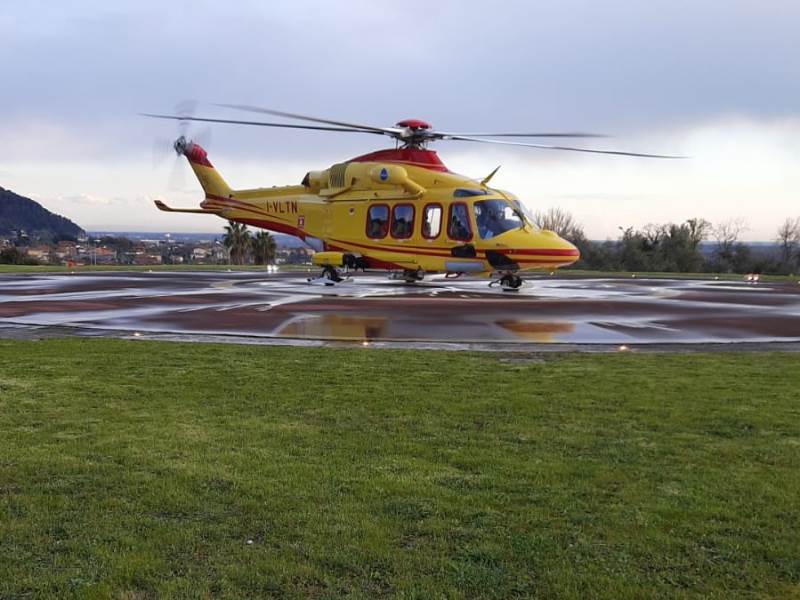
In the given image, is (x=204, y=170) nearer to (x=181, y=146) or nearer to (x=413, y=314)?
(x=181, y=146)

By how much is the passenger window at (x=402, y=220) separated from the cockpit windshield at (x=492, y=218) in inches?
83.4

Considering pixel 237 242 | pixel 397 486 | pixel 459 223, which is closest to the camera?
pixel 397 486

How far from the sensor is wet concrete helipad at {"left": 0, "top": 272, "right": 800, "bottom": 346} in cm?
1116

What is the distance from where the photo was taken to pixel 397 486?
13.6 ft

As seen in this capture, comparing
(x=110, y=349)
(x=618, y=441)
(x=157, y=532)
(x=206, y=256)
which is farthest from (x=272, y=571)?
(x=206, y=256)

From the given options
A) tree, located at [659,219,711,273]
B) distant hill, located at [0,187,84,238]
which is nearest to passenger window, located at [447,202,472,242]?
tree, located at [659,219,711,273]

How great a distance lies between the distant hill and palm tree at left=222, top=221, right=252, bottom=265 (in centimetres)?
8041

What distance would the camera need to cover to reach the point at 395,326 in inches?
481

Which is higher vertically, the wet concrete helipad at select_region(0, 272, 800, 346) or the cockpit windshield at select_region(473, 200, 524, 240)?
the cockpit windshield at select_region(473, 200, 524, 240)

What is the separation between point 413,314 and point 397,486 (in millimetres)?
10142

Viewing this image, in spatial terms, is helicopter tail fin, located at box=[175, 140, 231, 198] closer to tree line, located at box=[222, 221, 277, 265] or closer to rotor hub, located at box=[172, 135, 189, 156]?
rotor hub, located at box=[172, 135, 189, 156]

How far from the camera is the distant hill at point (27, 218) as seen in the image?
13750cm

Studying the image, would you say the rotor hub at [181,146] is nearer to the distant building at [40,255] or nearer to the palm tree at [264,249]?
the distant building at [40,255]

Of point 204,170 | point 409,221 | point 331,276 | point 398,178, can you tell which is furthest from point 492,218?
point 204,170
